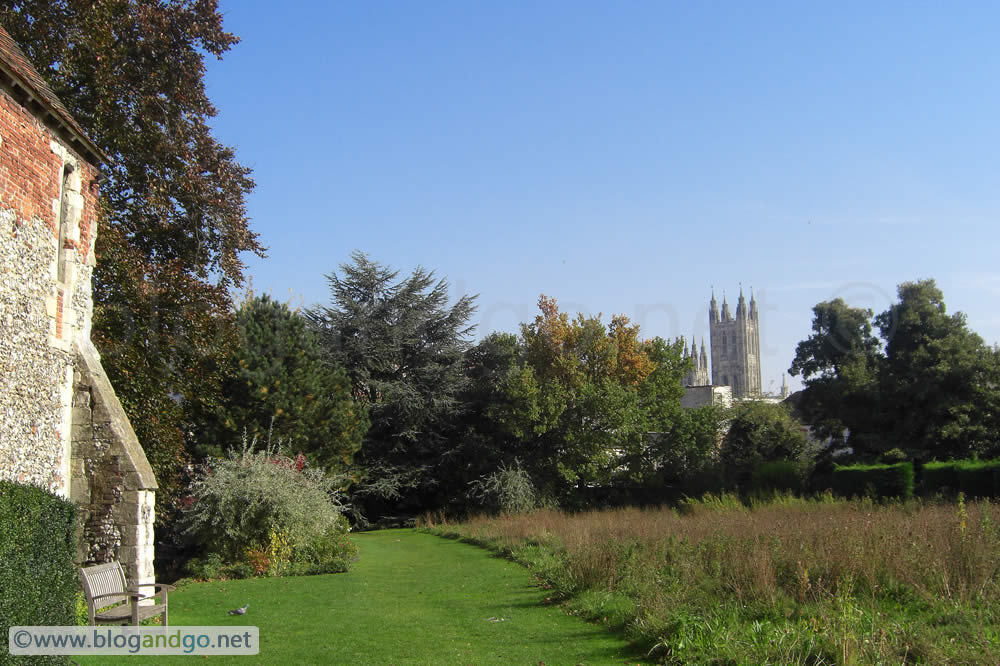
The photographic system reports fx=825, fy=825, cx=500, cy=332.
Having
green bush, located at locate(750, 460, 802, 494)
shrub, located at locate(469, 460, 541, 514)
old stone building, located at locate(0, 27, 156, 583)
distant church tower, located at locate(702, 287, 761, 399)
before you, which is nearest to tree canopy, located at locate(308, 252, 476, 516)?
shrub, located at locate(469, 460, 541, 514)

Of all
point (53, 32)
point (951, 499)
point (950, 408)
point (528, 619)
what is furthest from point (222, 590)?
point (950, 408)

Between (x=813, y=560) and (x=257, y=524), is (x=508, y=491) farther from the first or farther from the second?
(x=813, y=560)

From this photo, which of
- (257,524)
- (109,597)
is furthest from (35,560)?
(257,524)

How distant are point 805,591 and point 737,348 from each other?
135 metres

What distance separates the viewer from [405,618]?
12.2 meters

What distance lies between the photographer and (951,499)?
76.0 ft

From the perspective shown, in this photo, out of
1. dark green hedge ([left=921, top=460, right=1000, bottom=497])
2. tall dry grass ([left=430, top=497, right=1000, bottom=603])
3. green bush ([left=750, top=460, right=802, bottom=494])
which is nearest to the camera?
tall dry grass ([left=430, top=497, right=1000, bottom=603])

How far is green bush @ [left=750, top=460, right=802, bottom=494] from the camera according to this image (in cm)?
3397

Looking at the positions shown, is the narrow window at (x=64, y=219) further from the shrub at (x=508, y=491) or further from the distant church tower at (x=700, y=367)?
the distant church tower at (x=700, y=367)

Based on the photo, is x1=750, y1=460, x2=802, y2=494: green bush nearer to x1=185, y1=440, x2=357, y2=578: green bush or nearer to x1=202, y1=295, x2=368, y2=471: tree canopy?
x1=202, y1=295, x2=368, y2=471: tree canopy

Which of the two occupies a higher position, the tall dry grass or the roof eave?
the roof eave

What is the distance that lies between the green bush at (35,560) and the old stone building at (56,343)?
3.19m

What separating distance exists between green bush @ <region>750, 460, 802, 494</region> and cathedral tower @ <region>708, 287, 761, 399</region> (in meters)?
104

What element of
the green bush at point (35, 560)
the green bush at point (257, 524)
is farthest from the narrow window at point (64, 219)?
the green bush at point (257, 524)
